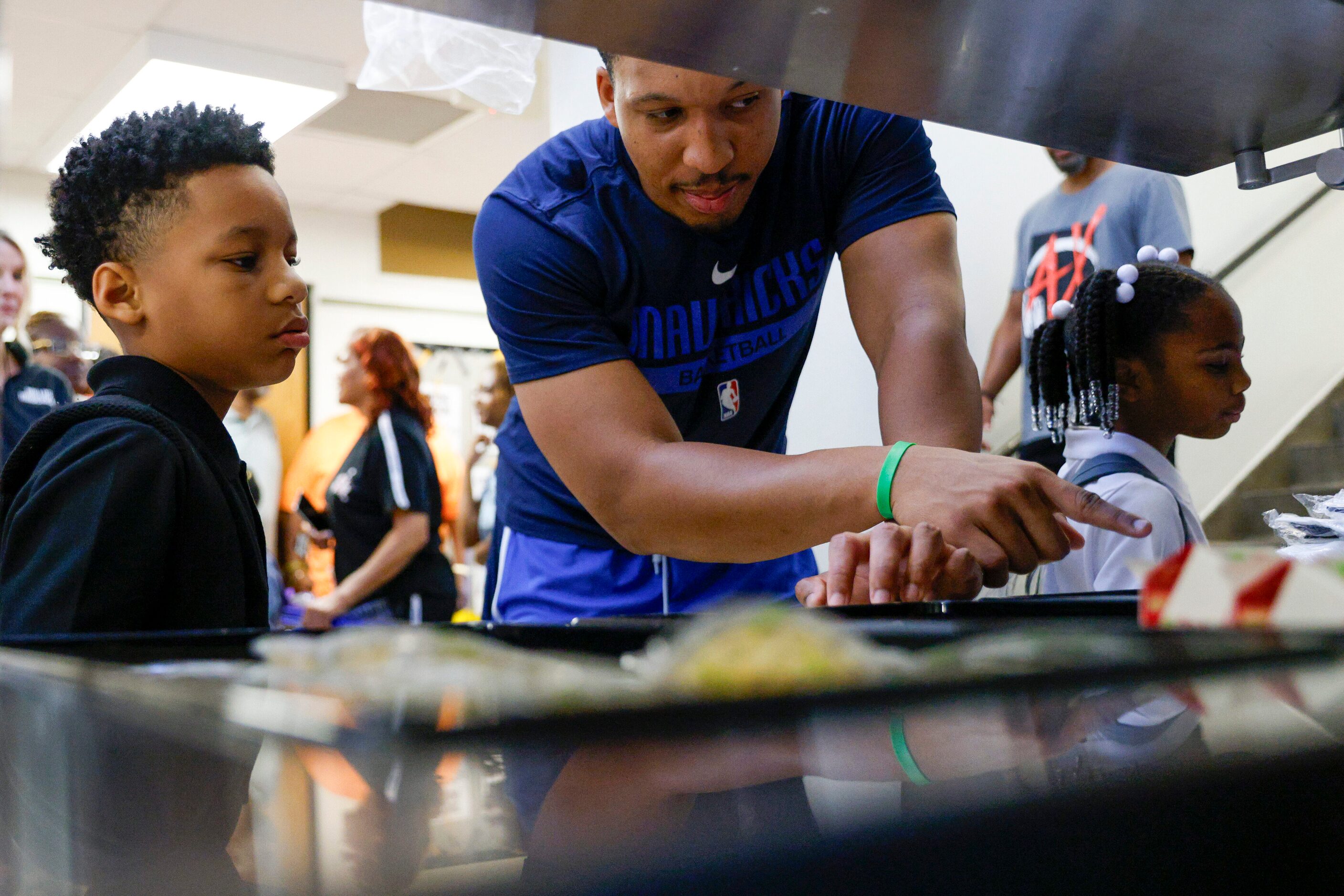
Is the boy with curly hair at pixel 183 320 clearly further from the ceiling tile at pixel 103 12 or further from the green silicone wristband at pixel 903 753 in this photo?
the ceiling tile at pixel 103 12

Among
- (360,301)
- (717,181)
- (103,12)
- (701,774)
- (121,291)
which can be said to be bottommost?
(701,774)

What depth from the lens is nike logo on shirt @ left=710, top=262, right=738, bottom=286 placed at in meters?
1.05

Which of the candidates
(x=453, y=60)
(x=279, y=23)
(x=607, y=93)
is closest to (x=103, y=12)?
(x=279, y=23)

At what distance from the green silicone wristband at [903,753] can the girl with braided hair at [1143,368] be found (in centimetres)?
125

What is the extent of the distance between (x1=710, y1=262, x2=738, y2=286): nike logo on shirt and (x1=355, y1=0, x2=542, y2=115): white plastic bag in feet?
0.88

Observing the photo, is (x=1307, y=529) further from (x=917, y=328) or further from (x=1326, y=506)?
(x=917, y=328)

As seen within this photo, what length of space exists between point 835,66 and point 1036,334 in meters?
1.17

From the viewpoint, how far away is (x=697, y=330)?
106cm

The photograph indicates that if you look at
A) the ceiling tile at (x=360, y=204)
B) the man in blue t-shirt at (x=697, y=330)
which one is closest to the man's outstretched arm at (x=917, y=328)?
the man in blue t-shirt at (x=697, y=330)

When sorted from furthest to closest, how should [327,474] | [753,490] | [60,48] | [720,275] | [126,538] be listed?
[327,474] → [60,48] → [720,275] → [753,490] → [126,538]

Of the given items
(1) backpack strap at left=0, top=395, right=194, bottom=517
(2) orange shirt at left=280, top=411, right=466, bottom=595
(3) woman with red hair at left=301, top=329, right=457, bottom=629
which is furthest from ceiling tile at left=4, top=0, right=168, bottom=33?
(1) backpack strap at left=0, top=395, right=194, bottom=517

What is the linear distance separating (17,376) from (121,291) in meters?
0.14

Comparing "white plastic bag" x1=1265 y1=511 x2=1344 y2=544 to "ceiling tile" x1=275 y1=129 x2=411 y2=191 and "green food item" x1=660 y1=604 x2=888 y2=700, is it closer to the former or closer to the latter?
"green food item" x1=660 y1=604 x2=888 y2=700

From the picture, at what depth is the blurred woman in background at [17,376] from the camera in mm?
522
